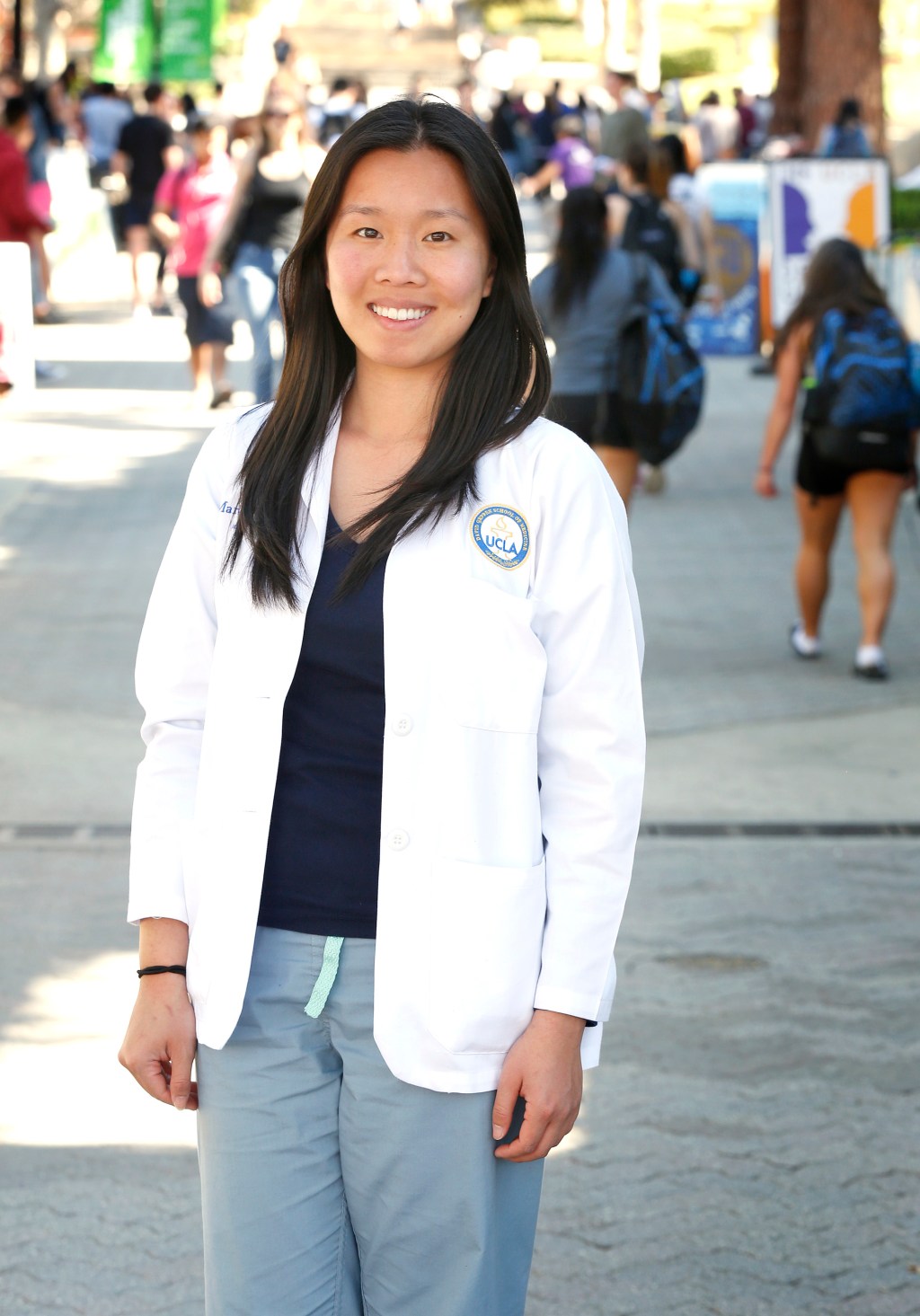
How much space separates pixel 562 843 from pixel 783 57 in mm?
22158

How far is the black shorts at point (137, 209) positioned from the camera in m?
19.9

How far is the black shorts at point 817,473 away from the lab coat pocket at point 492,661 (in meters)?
6.22

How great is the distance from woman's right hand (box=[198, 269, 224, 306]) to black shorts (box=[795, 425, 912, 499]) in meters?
6.14

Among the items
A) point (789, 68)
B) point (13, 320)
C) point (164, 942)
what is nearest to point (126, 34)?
point (789, 68)

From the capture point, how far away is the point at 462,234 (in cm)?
237

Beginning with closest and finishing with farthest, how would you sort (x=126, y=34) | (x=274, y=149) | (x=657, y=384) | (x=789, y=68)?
1. (x=657, y=384)
2. (x=274, y=149)
3. (x=789, y=68)
4. (x=126, y=34)

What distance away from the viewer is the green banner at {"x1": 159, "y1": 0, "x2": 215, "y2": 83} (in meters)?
25.0

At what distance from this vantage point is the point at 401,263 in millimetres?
2355

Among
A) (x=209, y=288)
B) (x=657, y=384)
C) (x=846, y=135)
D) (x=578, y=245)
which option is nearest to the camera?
(x=657, y=384)

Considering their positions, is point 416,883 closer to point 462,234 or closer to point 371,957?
point 371,957

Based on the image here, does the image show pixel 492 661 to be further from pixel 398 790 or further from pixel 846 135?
pixel 846 135

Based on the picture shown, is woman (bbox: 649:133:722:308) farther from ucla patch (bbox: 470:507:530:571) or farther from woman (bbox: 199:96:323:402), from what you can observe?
ucla patch (bbox: 470:507:530:571)

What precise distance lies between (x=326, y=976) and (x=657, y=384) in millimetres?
6513

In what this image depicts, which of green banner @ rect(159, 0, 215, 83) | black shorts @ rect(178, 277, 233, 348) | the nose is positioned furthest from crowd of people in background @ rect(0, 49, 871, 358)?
the nose
